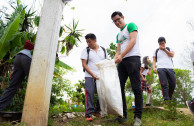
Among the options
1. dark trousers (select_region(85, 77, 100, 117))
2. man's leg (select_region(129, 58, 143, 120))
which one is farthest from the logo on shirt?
dark trousers (select_region(85, 77, 100, 117))

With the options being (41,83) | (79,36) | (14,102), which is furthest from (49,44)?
(79,36)

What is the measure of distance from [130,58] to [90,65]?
1109 millimetres

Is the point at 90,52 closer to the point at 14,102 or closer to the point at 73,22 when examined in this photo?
the point at 14,102

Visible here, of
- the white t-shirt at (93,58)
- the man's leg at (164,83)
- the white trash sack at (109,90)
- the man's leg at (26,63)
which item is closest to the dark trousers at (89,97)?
the white t-shirt at (93,58)

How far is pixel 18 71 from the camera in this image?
124 inches

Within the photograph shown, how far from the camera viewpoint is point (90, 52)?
3590mm

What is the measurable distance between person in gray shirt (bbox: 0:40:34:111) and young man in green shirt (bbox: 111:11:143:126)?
170 cm

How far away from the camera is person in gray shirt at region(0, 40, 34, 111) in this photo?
9.77 feet

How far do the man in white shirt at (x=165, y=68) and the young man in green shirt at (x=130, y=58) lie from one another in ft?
5.77

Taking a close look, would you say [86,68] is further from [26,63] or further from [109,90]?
[26,63]

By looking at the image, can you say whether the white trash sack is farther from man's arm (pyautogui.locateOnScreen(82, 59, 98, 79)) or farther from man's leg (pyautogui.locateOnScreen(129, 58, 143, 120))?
man's arm (pyautogui.locateOnScreen(82, 59, 98, 79))

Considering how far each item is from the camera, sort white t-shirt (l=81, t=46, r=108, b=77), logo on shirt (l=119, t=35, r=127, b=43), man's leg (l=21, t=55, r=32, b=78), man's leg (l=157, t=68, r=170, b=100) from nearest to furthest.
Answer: logo on shirt (l=119, t=35, r=127, b=43) → man's leg (l=21, t=55, r=32, b=78) → white t-shirt (l=81, t=46, r=108, b=77) → man's leg (l=157, t=68, r=170, b=100)

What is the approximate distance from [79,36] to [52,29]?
6.20 metres

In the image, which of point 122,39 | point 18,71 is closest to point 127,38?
point 122,39
